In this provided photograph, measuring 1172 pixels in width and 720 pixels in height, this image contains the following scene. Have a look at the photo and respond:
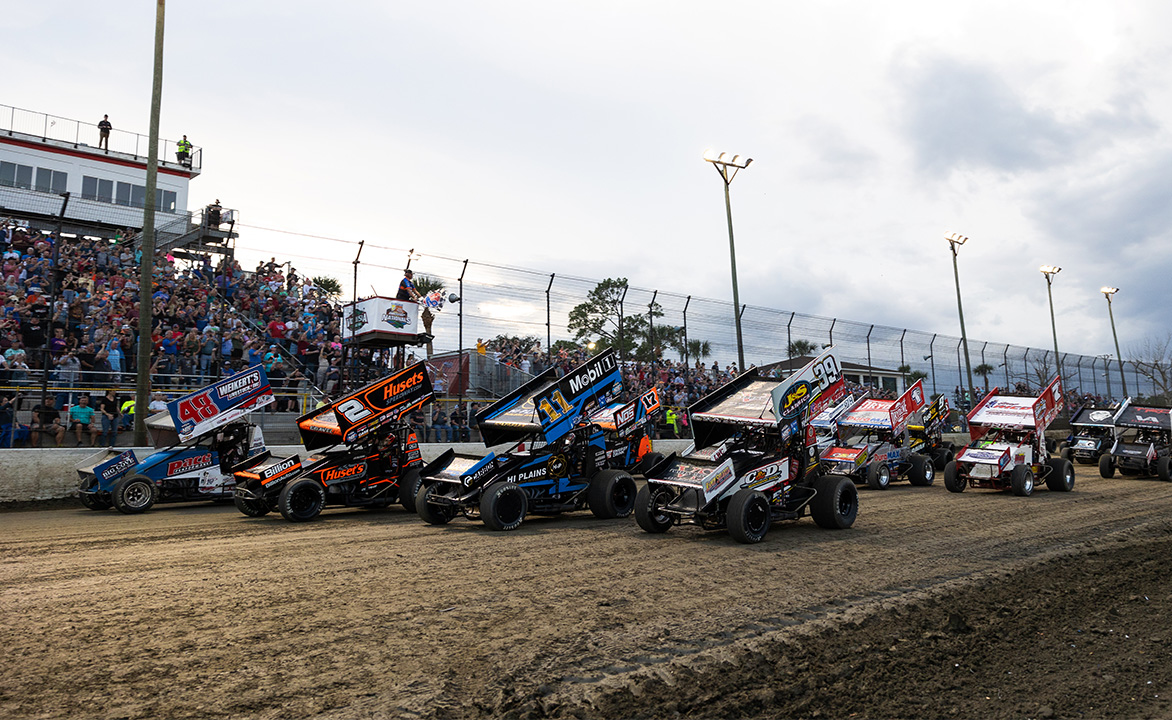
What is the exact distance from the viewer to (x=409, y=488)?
11547mm

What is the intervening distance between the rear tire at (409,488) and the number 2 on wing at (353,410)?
129cm

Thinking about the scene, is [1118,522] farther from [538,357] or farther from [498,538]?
[538,357]

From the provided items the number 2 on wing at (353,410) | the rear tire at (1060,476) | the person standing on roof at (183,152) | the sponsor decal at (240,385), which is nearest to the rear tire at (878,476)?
the rear tire at (1060,476)

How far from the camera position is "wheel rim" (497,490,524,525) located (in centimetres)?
927

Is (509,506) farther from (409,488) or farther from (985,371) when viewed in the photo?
(985,371)

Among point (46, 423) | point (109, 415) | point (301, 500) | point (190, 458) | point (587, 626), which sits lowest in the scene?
point (587, 626)

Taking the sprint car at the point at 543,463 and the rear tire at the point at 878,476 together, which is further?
the rear tire at the point at 878,476

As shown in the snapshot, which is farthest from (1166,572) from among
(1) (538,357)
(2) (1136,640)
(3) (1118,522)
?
(1) (538,357)

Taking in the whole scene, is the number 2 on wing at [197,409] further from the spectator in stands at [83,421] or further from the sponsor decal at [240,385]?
the spectator in stands at [83,421]

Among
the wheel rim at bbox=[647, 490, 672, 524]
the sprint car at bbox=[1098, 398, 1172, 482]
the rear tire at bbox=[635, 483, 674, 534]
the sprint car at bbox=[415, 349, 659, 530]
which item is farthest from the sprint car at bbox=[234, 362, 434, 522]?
the sprint car at bbox=[1098, 398, 1172, 482]

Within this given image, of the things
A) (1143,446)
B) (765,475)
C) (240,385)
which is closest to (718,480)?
(765,475)

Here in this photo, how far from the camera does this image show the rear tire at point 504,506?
30.0 ft

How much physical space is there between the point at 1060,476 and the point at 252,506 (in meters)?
14.3

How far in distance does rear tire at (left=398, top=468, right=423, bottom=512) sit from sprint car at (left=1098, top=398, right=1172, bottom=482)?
15.8m
